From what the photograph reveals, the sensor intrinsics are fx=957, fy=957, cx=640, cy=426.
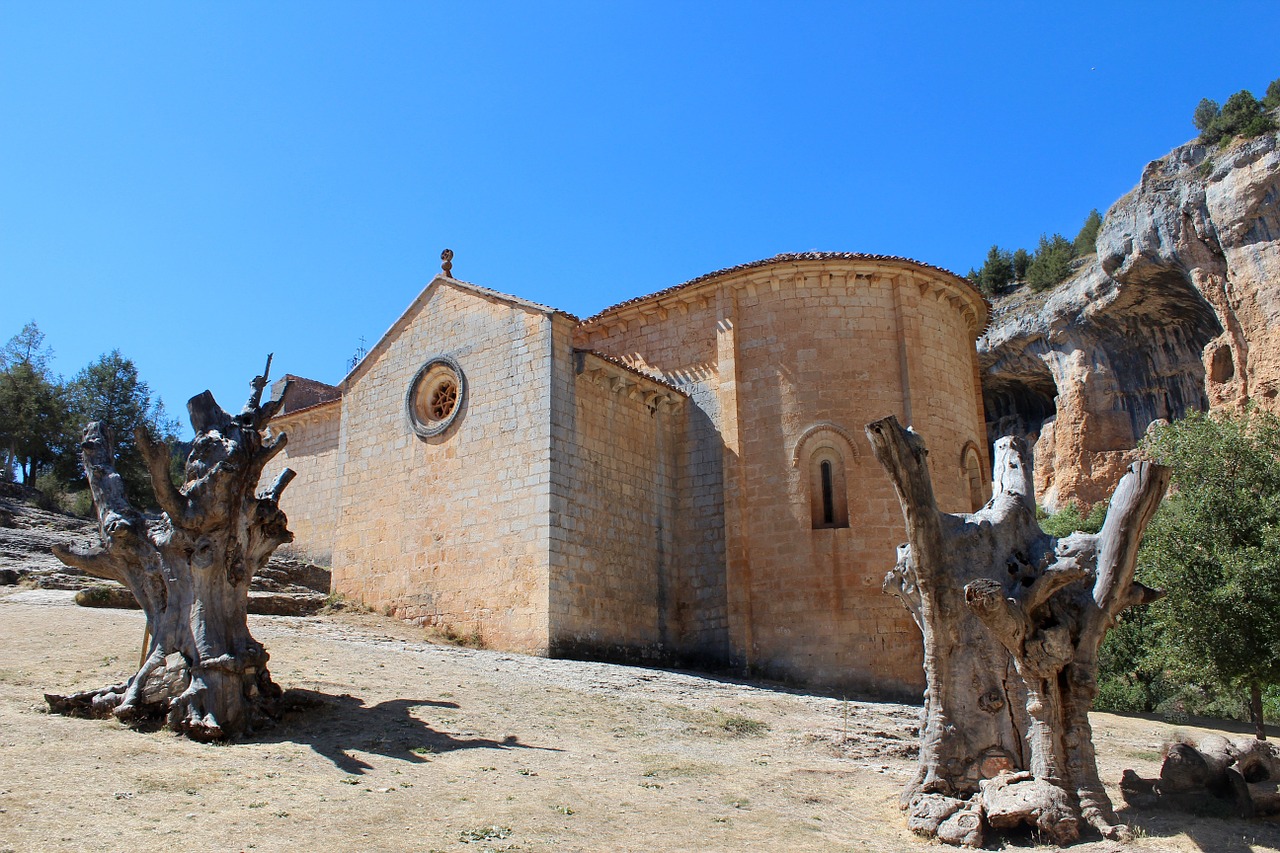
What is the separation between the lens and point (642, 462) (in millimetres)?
19141

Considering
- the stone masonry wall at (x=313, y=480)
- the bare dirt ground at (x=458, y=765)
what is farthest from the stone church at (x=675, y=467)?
the stone masonry wall at (x=313, y=480)

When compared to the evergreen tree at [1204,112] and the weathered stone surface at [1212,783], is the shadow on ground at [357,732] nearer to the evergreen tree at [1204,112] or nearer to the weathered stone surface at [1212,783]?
the weathered stone surface at [1212,783]

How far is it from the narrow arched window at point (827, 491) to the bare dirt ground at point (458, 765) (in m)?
4.43

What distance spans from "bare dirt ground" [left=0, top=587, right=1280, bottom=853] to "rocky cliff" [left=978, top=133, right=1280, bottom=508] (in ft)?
67.1

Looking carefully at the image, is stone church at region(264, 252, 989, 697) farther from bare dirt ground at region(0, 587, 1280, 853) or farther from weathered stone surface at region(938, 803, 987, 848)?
weathered stone surface at region(938, 803, 987, 848)

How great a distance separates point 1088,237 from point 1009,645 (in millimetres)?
49423

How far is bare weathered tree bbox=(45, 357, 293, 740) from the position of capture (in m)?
9.63

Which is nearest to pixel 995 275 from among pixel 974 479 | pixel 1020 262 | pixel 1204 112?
pixel 1020 262

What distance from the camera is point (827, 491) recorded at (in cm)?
1842

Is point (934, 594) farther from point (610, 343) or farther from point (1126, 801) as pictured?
point (610, 343)

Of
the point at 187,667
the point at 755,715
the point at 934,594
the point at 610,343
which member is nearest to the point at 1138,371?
the point at 610,343

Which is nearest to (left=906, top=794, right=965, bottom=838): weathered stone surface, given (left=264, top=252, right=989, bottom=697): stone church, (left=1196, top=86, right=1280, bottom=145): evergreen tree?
(left=264, top=252, right=989, bottom=697): stone church

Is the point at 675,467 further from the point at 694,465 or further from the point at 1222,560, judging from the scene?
the point at 1222,560

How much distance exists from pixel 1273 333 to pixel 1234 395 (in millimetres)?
2427
